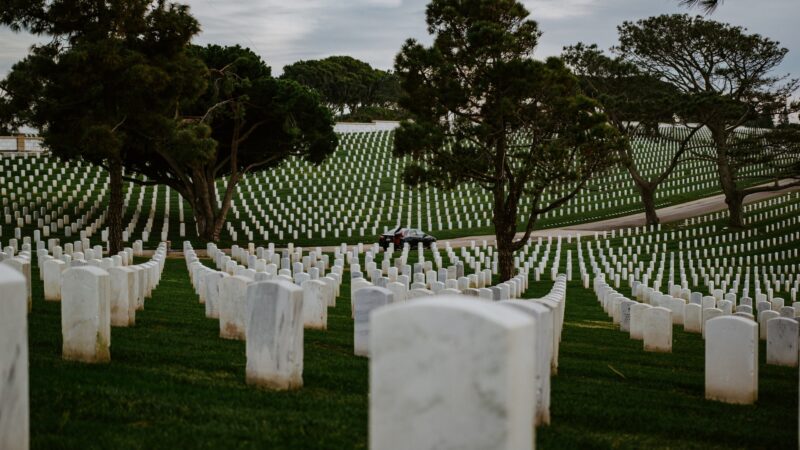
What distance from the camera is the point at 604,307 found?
20.0 meters

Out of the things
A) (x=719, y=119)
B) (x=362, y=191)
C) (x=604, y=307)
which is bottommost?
(x=604, y=307)

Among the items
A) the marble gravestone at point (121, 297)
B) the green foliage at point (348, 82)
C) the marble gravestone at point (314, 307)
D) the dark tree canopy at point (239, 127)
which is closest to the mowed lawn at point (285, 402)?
the marble gravestone at point (121, 297)

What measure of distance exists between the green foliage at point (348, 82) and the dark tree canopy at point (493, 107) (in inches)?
3686

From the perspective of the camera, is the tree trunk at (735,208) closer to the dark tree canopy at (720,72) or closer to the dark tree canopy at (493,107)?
the dark tree canopy at (720,72)

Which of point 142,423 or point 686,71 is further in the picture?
point 686,71

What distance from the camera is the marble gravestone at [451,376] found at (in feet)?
11.4

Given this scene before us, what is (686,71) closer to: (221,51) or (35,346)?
(221,51)

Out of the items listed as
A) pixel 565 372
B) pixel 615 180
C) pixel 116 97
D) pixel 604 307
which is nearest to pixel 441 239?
pixel 116 97

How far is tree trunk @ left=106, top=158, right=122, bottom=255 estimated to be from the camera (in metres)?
30.4

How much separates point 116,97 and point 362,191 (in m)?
28.0

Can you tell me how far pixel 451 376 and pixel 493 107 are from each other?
21834 millimetres

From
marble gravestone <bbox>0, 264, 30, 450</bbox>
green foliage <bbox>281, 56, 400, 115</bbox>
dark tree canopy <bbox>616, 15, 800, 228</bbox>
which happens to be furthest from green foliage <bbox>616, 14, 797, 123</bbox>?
green foliage <bbox>281, 56, 400, 115</bbox>

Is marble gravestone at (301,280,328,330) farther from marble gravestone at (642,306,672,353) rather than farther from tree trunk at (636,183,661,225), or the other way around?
tree trunk at (636,183,661,225)

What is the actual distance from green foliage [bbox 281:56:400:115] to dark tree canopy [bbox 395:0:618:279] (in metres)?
93.6
